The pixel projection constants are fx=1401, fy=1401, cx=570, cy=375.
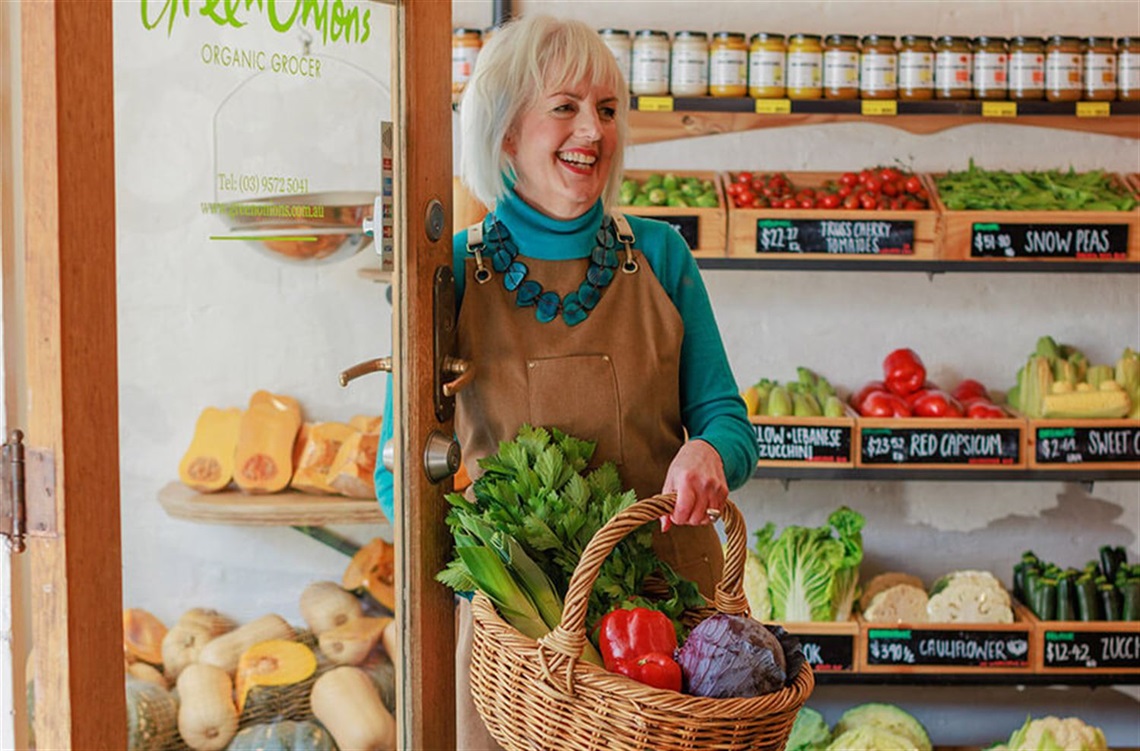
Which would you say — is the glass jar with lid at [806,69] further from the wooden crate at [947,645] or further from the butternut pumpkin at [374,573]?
the butternut pumpkin at [374,573]

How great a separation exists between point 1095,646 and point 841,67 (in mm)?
1740

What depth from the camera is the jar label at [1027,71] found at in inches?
150

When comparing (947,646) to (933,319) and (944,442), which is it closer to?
(944,442)

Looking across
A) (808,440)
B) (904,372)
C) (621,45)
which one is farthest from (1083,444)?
(621,45)

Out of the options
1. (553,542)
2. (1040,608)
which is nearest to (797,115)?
(1040,608)

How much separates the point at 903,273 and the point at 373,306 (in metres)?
2.52

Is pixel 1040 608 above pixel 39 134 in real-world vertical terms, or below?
below

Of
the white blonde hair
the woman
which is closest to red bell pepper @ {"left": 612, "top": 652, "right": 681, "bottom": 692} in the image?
the woman

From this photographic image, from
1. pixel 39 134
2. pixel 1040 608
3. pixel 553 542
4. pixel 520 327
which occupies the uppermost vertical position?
pixel 39 134

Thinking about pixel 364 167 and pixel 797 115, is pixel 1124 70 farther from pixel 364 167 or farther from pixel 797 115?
pixel 364 167

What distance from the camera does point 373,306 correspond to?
2.21m

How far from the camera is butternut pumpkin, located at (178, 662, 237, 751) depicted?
189 cm

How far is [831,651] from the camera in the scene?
12.7ft

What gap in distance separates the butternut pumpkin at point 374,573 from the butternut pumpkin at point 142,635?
519 mm
